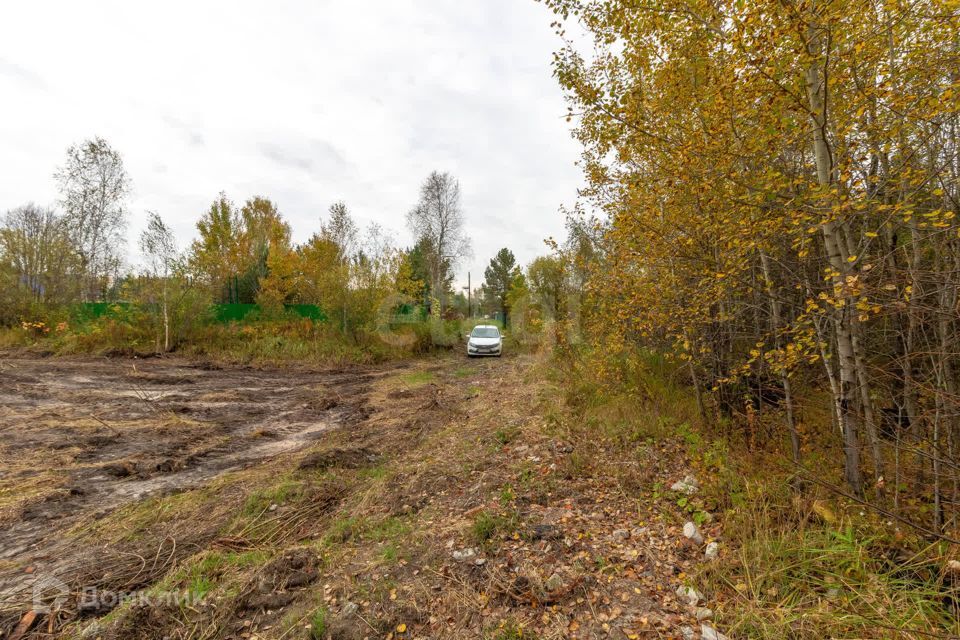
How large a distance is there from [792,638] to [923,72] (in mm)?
3977

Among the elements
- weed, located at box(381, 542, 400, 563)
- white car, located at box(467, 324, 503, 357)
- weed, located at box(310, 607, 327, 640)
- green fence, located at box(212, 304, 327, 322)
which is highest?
green fence, located at box(212, 304, 327, 322)

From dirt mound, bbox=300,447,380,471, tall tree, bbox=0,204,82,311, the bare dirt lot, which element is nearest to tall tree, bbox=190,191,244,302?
tall tree, bbox=0,204,82,311

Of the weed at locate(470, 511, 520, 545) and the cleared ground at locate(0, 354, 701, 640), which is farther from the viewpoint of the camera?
the weed at locate(470, 511, 520, 545)

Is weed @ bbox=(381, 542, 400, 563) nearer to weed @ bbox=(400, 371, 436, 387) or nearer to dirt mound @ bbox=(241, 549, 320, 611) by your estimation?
dirt mound @ bbox=(241, 549, 320, 611)

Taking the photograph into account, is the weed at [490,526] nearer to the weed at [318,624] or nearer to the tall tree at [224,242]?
the weed at [318,624]

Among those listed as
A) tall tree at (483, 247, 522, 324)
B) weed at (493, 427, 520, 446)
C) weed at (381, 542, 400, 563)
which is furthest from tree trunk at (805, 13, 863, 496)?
tall tree at (483, 247, 522, 324)

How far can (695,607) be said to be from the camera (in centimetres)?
246

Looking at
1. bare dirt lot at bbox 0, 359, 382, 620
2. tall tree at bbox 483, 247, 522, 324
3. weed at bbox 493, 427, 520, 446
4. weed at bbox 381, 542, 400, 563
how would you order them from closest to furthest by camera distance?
1. weed at bbox 381, 542, 400, 563
2. bare dirt lot at bbox 0, 359, 382, 620
3. weed at bbox 493, 427, 520, 446
4. tall tree at bbox 483, 247, 522, 324

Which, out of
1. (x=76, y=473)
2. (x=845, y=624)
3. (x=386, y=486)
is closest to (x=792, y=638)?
(x=845, y=624)

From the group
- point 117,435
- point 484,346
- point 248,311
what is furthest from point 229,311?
point 117,435

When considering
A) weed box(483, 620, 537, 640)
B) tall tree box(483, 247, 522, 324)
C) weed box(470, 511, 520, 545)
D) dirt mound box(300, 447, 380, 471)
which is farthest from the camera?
tall tree box(483, 247, 522, 324)

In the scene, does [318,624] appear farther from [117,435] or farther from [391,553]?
[117,435]

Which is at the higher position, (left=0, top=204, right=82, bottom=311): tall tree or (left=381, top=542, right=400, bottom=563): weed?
(left=0, top=204, right=82, bottom=311): tall tree

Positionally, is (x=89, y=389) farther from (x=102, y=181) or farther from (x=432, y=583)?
(x=102, y=181)
